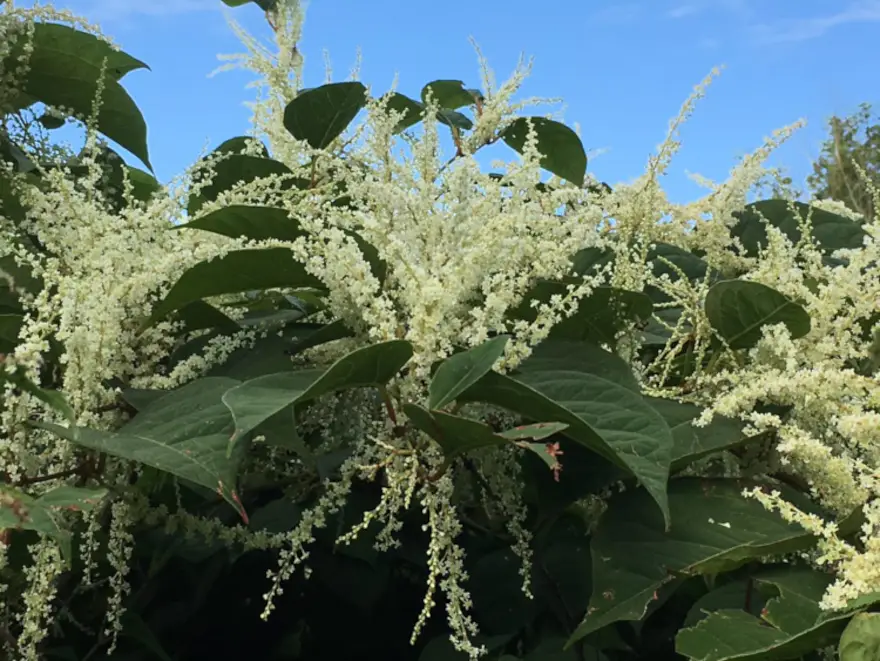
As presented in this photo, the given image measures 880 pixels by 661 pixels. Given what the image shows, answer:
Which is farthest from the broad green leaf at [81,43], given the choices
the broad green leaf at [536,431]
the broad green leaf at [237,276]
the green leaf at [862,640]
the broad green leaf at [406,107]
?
the green leaf at [862,640]

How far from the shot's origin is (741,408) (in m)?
1.06

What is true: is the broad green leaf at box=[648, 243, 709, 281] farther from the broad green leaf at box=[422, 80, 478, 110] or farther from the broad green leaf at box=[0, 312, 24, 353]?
the broad green leaf at box=[0, 312, 24, 353]

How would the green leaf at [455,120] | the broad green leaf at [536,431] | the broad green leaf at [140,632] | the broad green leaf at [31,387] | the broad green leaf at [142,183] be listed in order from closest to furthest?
the broad green leaf at [31,387] → the broad green leaf at [536,431] → the broad green leaf at [140,632] → the green leaf at [455,120] → the broad green leaf at [142,183]

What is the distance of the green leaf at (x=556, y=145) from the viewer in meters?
1.54

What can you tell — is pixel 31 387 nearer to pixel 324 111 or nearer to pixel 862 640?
pixel 862 640

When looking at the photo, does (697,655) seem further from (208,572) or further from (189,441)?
(208,572)

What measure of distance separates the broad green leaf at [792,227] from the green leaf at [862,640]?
1.08 metres

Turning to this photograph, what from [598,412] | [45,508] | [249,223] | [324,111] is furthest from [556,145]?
[45,508]

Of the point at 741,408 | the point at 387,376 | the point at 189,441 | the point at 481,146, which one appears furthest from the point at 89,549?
the point at 481,146

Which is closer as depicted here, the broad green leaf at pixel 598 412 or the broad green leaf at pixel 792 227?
the broad green leaf at pixel 598 412

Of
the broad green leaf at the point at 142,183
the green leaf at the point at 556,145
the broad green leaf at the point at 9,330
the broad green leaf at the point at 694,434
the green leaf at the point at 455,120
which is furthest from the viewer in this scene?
the broad green leaf at the point at 142,183

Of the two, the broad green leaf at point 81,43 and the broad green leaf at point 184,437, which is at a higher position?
the broad green leaf at point 81,43

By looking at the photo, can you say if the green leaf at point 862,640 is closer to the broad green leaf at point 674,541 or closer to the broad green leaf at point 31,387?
the broad green leaf at point 674,541

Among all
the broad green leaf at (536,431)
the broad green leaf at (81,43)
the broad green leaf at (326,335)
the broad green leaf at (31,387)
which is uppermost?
the broad green leaf at (81,43)
